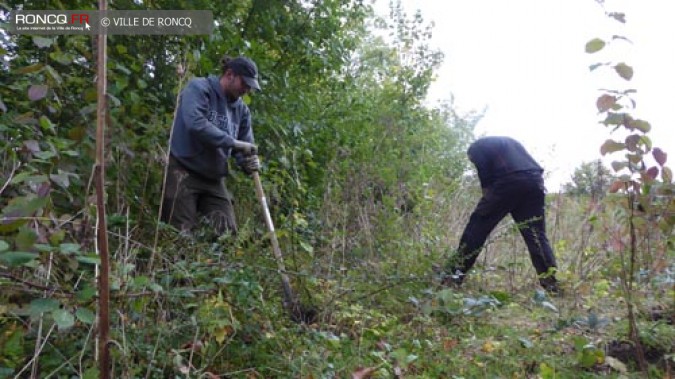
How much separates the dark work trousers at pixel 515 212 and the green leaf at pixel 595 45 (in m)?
2.51

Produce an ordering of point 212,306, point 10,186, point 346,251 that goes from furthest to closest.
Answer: point 346,251, point 212,306, point 10,186

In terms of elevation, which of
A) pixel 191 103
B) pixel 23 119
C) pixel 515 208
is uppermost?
pixel 191 103

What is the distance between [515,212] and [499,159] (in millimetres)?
512

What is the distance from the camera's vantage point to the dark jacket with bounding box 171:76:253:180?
3.63 metres

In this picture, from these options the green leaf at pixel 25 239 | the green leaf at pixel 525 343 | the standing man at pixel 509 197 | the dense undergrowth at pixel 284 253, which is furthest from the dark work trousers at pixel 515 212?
the green leaf at pixel 25 239

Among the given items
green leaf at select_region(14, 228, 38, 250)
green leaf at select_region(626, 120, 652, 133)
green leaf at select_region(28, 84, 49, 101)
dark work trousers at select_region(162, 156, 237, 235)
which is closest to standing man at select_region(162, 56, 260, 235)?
dark work trousers at select_region(162, 156, 237, 235)

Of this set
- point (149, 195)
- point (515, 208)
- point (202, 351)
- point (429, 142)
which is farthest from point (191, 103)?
point (429, 142)

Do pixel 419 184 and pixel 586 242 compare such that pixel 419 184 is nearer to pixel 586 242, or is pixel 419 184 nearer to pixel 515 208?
pixel 515 208

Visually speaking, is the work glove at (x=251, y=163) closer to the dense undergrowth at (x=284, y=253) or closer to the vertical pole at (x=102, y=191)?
the dense undergrowth at (x=284, y=253)

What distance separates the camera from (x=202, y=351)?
231 centimetres

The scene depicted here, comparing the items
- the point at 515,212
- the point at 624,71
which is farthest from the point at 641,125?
the point at 515,212

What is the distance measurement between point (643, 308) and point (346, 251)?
2.03 metres

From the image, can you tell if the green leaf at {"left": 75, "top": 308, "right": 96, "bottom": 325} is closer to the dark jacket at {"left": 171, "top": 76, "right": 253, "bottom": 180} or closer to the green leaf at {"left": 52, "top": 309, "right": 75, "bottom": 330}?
the green leaf at {"left": 52, "top": 309, "right": 75, "bottom": 330}

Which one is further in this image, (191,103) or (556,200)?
(556,200)
